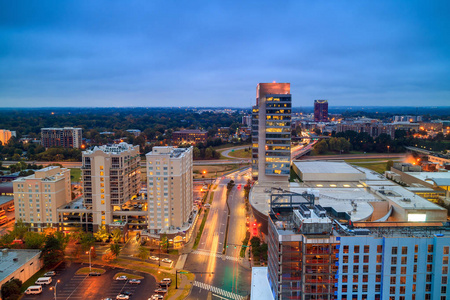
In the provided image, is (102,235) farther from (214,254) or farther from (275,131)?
(275,131)

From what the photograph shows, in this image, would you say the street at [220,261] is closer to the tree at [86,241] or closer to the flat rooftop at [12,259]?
the tree at [86,241]

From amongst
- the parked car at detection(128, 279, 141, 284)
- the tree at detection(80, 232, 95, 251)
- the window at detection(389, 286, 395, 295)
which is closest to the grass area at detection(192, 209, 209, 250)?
the parked car at detection(128, 279, 141, 284)

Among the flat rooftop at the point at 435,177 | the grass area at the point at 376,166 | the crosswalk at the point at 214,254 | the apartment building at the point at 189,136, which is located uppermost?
the apartment building at the point at 189,136

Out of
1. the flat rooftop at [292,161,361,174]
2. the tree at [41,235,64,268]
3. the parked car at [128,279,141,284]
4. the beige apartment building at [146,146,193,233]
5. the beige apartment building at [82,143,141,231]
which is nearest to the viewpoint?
the parked car at [128,279,141,284]

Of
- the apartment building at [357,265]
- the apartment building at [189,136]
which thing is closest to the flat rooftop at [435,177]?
the apartment building at [357,265]

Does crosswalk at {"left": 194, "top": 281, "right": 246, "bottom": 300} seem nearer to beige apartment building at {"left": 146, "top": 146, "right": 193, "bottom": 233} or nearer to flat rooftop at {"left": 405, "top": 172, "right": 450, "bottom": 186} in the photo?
beige apartment building at {"left": 146, "top": 146, "right": 193, "bottom": 233}

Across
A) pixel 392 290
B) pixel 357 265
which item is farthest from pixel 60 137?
pixel 392 290
